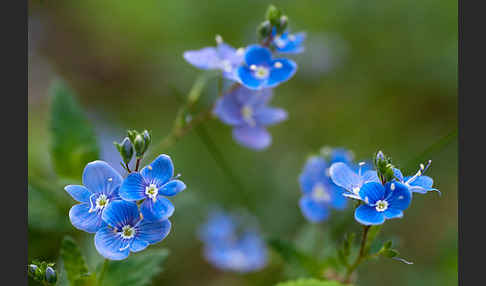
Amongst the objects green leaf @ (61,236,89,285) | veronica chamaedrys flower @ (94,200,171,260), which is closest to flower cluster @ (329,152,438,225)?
veronica chamaedrys flower @ (94,200,171,260)

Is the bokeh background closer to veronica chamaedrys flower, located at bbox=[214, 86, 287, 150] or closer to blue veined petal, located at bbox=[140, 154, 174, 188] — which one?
veronica chamaedrys flower, located at bbox=[214, 86, 287, 150]

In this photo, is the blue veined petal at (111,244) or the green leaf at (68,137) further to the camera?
the green leaf at (68,137)

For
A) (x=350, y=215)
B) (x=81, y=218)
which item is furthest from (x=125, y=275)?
(x=350, y=215)

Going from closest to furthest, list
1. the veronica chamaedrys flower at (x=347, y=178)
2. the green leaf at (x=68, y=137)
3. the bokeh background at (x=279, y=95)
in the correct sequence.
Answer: the veronica chamaedrys flower at (x=347, y=178) → the green leaf at (x=68, y=137) → the bokeh background at (x=279, y=95)

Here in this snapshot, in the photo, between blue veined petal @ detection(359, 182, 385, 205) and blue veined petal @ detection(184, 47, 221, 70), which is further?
blue veined petal @ detection(184, 47, 221, 70)

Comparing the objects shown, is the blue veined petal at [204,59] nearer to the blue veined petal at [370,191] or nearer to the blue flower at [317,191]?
the blue flower at [317,191]

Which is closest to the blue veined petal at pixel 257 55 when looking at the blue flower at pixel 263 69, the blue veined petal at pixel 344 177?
the blue flower at pixel 263 69

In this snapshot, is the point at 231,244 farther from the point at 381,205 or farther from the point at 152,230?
the point at 381,205

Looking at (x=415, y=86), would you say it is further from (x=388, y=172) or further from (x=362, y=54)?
(x=388, y=172)
